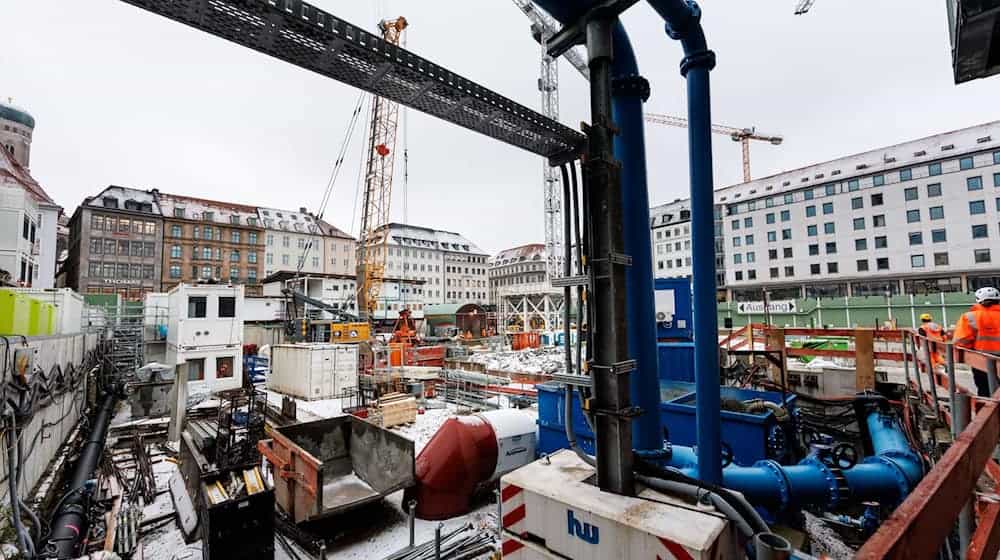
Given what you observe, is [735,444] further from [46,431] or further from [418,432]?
[46,431]

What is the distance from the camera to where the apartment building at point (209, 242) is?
49.8 metres

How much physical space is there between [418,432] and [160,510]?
6.50 metres

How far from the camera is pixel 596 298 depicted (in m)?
3.14

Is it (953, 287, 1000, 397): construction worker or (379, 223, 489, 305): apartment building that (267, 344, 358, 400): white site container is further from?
(379, 223, 489, 305): apartment building

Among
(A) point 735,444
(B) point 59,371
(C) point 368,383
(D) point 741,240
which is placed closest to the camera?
(A) point 735,444

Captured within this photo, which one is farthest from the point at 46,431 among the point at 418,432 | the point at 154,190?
the point at 154,190

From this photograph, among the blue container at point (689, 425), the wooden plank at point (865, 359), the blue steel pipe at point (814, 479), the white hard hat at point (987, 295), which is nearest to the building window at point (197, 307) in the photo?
the blue container at point (689, 425)

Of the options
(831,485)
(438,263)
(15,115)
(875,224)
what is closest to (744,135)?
(875,224)

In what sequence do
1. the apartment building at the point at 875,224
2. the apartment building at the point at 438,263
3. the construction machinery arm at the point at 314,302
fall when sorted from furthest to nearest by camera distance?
the apartment building at the point at 438,263, the apartment building at the point at 875,224, the construction machinery arm at the point at 314,302

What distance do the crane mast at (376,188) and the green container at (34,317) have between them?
25345 mm

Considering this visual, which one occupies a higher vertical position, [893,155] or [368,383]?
[893,155]

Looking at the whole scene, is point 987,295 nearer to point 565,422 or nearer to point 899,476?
point 899,476

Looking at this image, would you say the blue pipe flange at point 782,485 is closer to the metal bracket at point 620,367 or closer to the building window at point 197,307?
the metal bracket at point 620,367

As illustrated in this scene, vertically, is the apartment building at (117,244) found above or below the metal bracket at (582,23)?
above
